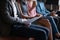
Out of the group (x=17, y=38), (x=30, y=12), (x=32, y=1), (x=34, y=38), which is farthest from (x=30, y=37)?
(x=32, y=1)

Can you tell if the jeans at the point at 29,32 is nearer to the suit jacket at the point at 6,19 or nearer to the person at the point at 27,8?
the suit jacket at the point at 6,19

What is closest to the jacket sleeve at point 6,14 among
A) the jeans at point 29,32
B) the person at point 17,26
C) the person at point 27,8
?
the person at point 17,26

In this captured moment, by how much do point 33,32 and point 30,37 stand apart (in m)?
0.09

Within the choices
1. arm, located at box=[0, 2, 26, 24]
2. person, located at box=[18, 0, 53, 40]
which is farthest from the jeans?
person, located at box=[18, 0, 53, 40]

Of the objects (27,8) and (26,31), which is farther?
(27,8)

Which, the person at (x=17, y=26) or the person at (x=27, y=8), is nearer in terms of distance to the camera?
the person at (x=17, y=26)

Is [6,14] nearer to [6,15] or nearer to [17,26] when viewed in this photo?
[6,15]

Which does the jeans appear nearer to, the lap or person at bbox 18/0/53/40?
the lap

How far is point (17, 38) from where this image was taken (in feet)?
6.67

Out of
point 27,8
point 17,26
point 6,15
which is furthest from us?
point 27,8

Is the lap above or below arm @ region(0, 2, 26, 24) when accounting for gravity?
below

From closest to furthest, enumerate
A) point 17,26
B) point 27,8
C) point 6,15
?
point 6,15
point 17,26
point 27,8

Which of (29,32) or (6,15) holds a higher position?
(6,15)

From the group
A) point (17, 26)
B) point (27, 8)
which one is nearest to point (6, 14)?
point (17, 26)
